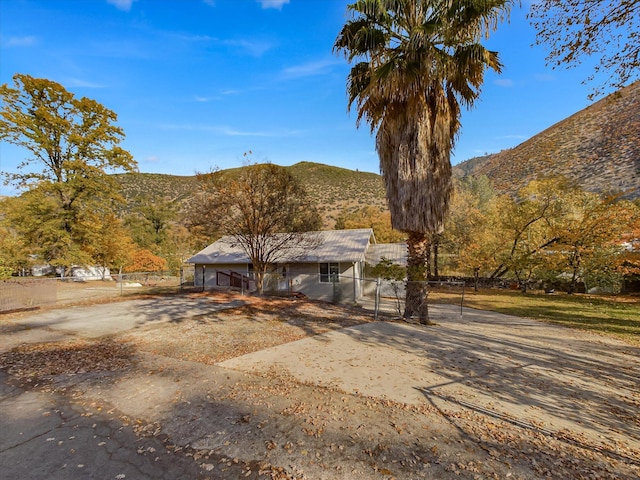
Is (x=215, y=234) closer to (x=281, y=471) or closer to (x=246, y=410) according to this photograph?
(x=246, y=410)

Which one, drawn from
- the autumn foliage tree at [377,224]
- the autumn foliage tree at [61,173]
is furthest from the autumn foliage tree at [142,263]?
the autumn foliage tree at [377,224]

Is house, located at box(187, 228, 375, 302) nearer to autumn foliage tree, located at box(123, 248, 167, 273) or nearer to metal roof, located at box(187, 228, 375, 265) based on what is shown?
metal roof, located at box(187, 228, 375, 265)

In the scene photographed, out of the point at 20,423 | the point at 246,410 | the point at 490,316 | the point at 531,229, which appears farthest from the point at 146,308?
the point at 531,229

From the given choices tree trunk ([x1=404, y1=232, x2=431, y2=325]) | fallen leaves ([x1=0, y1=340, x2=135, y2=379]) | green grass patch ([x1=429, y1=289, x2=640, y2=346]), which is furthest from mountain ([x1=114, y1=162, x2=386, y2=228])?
fallen leaves ([x1=0, y1=340, x2=135, y2=379])

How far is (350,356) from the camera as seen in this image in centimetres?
724

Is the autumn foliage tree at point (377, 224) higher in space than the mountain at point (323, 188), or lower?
lower

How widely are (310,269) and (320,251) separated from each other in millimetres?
1359

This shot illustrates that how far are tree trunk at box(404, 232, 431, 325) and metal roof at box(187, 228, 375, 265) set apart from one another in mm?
7434

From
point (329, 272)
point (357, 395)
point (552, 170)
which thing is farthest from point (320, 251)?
point (552, 170)

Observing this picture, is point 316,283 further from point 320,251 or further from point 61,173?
point 61,173

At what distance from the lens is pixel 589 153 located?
4466 cm

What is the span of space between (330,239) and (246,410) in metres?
17.7

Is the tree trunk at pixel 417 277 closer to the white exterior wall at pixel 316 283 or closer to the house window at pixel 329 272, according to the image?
the white exterior wall at pixel 316 283

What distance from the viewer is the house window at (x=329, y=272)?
19.3 m
